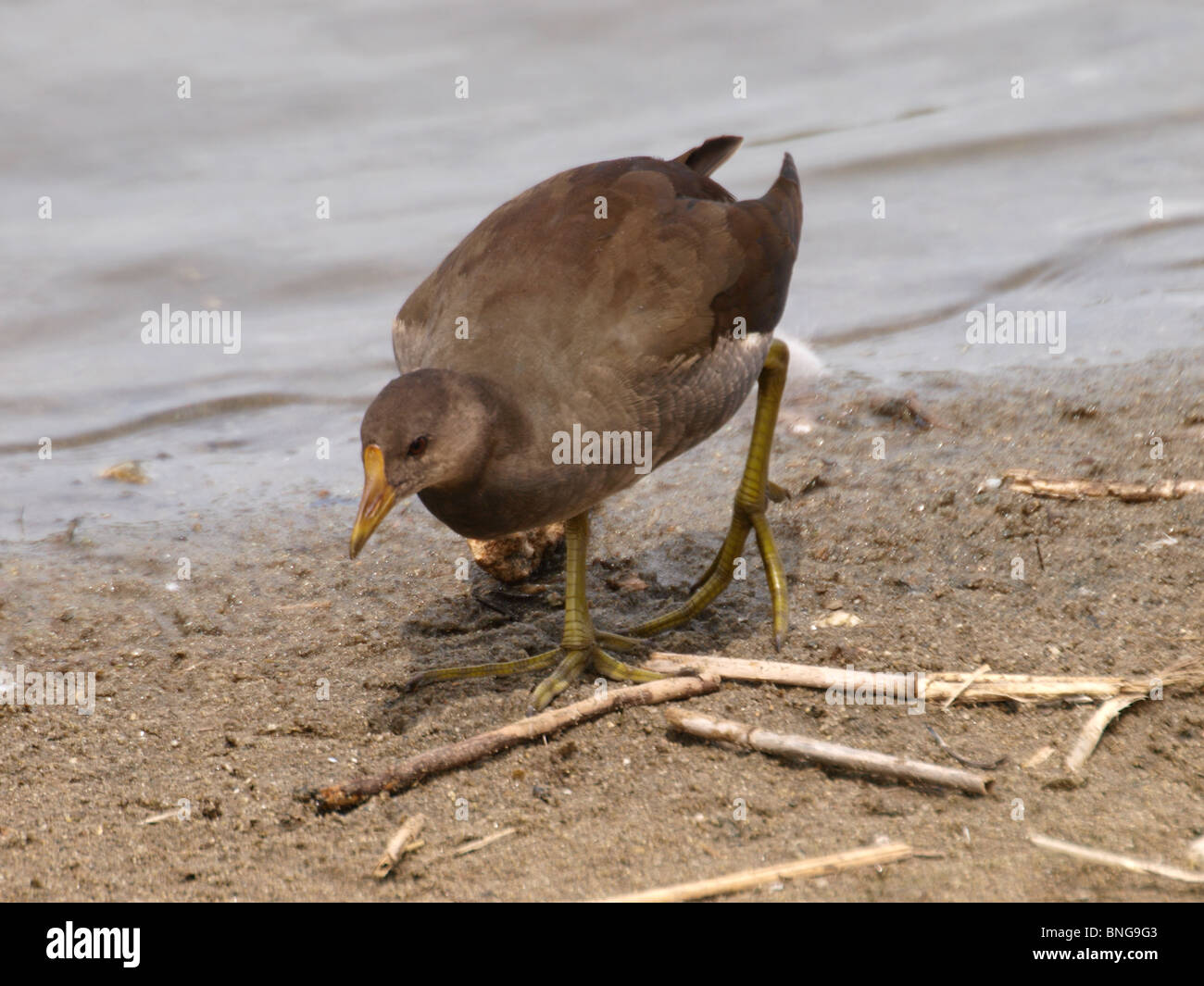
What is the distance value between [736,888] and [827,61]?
9.43 metres

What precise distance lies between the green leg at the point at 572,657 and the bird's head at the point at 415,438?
2.56 ft

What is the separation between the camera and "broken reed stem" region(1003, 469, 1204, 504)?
4633 millimetres

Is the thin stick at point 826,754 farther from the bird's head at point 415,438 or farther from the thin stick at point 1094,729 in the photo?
the bird's head at point 415,438

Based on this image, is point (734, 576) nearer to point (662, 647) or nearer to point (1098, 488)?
point (662, 647)

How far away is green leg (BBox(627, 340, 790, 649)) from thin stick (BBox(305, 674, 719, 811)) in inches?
22.6

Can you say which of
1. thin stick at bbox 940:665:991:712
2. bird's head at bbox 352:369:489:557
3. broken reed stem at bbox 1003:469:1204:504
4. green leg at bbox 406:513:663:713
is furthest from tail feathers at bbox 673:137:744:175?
thin stick at bbox 940:665:991:712

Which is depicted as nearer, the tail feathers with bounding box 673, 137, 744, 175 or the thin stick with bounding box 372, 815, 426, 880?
the thin stick with bounding box 372, 815, 426, 880

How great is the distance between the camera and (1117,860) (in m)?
2.70

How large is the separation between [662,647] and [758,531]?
60cm

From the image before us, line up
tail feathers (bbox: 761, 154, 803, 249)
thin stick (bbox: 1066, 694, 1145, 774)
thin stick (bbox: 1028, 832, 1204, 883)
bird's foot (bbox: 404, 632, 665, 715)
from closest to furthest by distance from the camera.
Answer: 1. thin stick (bbox: 1028, 832, 1204, 883)
2. thin stick (bbox: 1066, 694, 1145, 774)
3. bird's foot (bbox: 404, 632, 665, 715)
4. tail feathers (bbox: 761, 154, 803, 249)

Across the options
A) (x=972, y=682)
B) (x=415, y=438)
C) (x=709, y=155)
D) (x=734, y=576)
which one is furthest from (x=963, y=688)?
(x=709, y=155)

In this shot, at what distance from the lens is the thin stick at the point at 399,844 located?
2.95 metres

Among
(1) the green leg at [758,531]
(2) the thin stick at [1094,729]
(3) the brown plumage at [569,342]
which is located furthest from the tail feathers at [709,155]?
(2) the thin stick at [1094,729]

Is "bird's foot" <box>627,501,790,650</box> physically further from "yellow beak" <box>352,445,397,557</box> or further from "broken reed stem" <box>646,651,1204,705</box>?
"yellow beak" <box>352,445,397,557</box>
